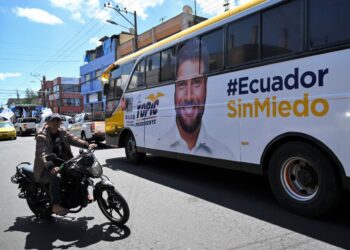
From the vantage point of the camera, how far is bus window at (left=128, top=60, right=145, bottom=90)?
31.2 ft

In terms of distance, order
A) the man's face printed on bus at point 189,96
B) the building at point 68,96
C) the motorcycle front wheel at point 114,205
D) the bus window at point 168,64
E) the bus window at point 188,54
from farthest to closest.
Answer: the building at point 68,96 → the bus window at point 168,64 → the bus window at point 188,54 → the man's face printed on bus at point 189,96 → the motorcycle front wheel at point 114,205

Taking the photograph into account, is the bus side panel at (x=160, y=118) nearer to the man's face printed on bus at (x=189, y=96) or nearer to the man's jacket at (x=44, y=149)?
the man's face printed on bus at (x=189, y=96)

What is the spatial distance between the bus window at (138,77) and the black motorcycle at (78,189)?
4754 mm

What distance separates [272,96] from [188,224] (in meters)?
2.30

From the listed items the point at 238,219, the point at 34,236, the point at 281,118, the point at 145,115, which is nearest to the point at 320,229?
the point at 238,219

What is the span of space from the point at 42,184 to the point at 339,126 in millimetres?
4130

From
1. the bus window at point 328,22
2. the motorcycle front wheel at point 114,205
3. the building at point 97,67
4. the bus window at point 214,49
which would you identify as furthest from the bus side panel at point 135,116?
the building at point 97,67

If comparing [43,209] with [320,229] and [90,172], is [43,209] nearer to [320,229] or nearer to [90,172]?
[90,172]

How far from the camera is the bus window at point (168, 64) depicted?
8.02 metres

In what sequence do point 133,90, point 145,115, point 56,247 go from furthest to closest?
point 133,90 → point 145,115 → point 56,247

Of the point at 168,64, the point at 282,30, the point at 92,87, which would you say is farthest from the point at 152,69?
the point at 92,87

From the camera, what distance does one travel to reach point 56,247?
420cm

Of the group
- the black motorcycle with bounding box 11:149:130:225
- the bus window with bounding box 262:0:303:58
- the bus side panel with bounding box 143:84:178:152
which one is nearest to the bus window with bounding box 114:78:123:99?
the bus side panel with bounding box 143:84:178:152

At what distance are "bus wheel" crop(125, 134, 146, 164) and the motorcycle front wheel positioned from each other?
4913mm
